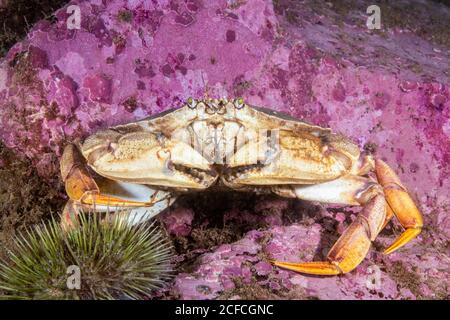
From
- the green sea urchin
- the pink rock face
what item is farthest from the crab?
the pink rock face

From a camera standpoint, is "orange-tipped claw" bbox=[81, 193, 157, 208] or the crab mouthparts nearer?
the crab mouthparts

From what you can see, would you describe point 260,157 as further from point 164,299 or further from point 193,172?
point 164,299

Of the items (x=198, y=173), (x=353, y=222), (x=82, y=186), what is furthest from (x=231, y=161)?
(x=82, y=186)

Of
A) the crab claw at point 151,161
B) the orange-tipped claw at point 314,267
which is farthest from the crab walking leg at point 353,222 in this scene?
the crab claw at point 151,161

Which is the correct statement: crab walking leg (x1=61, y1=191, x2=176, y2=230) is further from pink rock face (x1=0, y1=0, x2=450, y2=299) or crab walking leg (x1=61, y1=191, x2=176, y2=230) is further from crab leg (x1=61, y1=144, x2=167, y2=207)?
pink rock face (x1=0, y1=0, x2=450, y2=299)

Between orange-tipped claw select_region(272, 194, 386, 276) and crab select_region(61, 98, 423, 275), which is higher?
crab select_region(61, 98, 423, 275)

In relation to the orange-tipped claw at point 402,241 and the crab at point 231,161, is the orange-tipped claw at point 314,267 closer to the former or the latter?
the crab at point 231,161

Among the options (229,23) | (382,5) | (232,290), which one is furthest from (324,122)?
(382,5)

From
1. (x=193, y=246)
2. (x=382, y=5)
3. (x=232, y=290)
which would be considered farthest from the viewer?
(x=382, y=5)
